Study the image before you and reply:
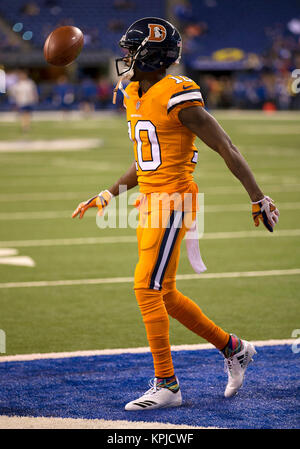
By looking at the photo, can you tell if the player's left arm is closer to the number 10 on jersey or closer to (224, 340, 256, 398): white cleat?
the number 10 on jersey

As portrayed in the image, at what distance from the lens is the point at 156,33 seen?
3.90 meters

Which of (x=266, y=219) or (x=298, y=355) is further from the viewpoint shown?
(x=298, y=355)

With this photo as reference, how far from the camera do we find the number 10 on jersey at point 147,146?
3906 millimetres

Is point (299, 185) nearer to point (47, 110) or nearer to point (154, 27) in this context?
point (154, 27)

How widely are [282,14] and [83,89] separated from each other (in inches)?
536

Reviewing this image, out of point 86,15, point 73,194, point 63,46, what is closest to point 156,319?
point 63,46

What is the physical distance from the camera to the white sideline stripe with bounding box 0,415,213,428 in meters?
3.52

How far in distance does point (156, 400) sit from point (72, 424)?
1.60ft

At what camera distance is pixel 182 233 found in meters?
3.98

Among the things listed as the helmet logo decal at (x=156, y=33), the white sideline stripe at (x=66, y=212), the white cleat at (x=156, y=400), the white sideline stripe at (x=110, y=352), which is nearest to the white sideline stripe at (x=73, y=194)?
the white sideline stripe at (x=66, y=212)

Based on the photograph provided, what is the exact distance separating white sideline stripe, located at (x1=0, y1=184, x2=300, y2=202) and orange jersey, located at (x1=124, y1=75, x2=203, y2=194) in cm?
757

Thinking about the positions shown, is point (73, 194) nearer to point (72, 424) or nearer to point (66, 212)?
point (66, 212)

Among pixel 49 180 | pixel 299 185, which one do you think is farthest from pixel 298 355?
pixel 49 180

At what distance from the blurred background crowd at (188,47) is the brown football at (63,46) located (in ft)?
119
